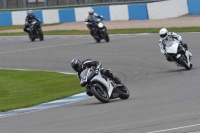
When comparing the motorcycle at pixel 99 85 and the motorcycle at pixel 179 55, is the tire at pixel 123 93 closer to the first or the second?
the motorcycle at pixel 99 85

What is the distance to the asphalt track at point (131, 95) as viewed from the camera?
9.34 metres

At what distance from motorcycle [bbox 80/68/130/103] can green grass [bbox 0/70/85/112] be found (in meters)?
1.83

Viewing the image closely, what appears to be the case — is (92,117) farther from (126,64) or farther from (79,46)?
(79,46)

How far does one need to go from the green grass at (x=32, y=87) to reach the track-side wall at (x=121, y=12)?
1476 centimetres

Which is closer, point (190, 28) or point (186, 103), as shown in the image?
point (186, 103)

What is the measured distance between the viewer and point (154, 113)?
32.9 ft

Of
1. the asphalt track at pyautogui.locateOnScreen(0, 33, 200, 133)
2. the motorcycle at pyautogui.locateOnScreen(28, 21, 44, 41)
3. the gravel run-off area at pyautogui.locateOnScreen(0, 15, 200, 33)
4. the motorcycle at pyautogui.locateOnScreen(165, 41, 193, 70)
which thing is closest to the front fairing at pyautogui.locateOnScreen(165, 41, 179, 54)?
the motorcycle at pyautogui.locateOnScreen(165, 41, 193, 70)

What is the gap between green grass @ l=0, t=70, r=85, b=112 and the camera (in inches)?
573

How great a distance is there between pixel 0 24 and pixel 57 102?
3012 cm

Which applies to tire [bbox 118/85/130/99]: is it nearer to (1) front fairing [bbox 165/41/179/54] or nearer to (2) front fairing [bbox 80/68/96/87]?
(2) front fairing [bbox 80/68/96/87]

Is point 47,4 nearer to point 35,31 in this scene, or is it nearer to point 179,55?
point 35,31

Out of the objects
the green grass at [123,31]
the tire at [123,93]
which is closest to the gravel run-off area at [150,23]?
the green grass at [123,31]

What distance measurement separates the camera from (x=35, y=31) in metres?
31.7

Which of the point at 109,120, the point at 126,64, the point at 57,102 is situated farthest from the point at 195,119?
the point at 126,64
